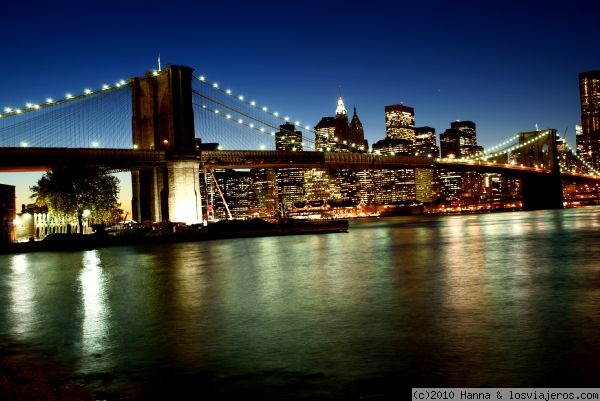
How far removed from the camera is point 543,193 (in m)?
112

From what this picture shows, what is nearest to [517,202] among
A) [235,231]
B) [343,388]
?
[235,231]

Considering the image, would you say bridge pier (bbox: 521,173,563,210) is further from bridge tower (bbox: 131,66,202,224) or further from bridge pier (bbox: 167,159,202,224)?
bridge pier (bbox: 167,159,202,224)

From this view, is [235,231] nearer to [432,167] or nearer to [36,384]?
[432,167]

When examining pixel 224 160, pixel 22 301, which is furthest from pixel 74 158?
pixel 22 301

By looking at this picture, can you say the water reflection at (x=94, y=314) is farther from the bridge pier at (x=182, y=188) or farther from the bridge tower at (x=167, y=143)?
the bridge tower at (x=167, y=143)

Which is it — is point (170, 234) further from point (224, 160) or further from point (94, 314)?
point (94, 314)

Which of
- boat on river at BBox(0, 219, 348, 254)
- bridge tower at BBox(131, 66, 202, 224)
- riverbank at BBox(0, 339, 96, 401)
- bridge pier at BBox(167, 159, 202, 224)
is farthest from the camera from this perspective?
bridge tower at BBox(131, 66, 202, 224)

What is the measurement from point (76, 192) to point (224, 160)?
16.2 meters

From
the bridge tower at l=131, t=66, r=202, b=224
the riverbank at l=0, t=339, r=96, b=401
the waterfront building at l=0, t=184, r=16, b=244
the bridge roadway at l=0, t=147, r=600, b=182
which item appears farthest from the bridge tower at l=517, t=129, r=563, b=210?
the riverbank at l=0, t=339, r=96, b=401

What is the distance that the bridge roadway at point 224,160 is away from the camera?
51562 millimetres

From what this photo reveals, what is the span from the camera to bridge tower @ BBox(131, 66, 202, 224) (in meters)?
58.5

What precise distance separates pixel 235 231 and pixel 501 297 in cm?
4477

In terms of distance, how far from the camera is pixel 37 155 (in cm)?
5141

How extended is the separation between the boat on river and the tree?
2.88 m
